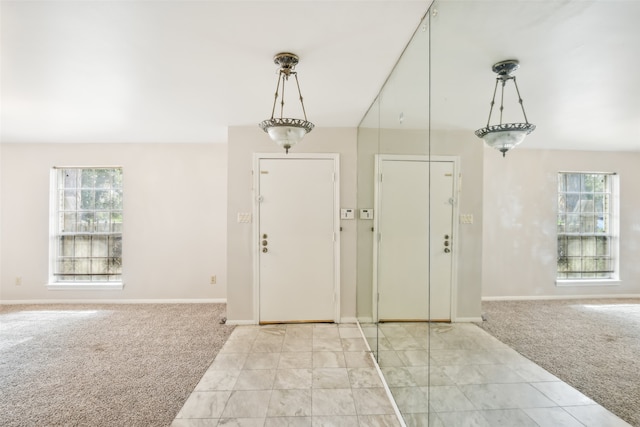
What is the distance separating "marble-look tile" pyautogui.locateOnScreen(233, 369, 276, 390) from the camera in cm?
228

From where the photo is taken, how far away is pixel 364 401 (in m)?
2.10

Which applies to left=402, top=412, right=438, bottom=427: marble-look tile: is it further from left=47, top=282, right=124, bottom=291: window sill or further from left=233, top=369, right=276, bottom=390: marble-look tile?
left=47, top=282, right=124, bottom=291: window sill

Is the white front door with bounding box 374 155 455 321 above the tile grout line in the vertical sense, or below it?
above

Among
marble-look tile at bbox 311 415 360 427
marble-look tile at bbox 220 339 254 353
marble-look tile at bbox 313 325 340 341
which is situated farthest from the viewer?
marble-look tile at bbox 313 325 340 341

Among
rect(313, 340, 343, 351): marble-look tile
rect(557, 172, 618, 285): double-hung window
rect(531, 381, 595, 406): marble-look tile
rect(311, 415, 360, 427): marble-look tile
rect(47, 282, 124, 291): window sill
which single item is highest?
rect(557, 172, 618, 285): double-hung window

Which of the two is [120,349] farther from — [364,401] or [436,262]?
[436,262]

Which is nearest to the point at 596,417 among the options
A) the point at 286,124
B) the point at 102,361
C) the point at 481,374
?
the point at 481,374

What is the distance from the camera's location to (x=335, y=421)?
1.90m

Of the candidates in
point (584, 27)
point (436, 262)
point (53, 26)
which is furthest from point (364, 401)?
point (53, 26)

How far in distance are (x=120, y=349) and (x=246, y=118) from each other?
2.68m

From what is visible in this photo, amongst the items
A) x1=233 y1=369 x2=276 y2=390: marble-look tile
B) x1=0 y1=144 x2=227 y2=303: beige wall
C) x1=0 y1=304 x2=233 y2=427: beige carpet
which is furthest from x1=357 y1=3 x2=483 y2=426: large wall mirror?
x1=0 y1=144 x2=227 y2=303: beige wall

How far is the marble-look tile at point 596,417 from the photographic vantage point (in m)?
0.52

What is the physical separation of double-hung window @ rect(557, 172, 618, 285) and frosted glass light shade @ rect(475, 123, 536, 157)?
0.40 feet

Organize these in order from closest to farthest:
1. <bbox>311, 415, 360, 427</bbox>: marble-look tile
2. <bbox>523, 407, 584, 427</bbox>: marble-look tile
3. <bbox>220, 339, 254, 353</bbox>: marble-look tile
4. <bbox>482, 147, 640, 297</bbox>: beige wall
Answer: <bbox>482, 147, 640, 297</bbox>: beige wall
<bbox>523, 407, 584, 427</bbox>: marble-look tile
<bbox>311, 415, 360, 427</bbox>: marble-look tile
<bbox>220, 339, 254, 353</bbox>: marble-look tile
